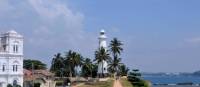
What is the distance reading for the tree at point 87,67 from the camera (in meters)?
116

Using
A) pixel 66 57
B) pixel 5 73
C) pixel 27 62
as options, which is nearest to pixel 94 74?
pixel 66 57

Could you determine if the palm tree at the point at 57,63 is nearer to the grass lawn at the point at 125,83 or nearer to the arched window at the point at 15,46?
the grass lawn at the point at 125,83

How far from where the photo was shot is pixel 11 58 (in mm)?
84688

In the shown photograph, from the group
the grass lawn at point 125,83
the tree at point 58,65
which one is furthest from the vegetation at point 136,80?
the tree at point 58,65

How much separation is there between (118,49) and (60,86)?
21.3 meters

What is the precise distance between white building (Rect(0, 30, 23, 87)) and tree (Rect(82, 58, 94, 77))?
100 feet

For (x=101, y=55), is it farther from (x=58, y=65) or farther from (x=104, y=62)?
(x=58, y=65)

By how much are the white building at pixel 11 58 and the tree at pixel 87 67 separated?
3056 cm

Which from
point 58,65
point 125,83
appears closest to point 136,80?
point 125,83

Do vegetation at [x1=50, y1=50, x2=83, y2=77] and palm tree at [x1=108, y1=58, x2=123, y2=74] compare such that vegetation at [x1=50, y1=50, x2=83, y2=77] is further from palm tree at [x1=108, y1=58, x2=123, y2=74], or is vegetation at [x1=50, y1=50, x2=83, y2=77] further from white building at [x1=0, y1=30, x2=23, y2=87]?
white building at [x1=0, y1=30, x2=23, y2=87]

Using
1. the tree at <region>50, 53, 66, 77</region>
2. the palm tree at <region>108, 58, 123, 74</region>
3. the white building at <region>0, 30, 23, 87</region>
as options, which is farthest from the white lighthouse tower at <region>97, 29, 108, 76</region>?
the white building at <region>0, 30, 23, 87</region>

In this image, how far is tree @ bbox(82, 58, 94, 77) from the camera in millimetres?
115562

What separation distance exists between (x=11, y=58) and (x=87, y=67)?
34154 mm

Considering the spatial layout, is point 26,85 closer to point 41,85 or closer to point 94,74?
point 41,85
